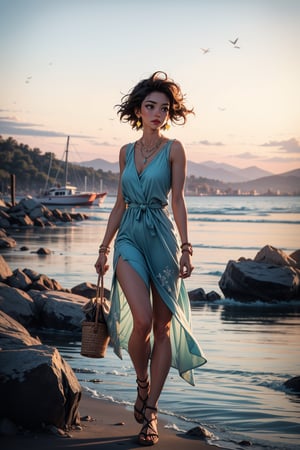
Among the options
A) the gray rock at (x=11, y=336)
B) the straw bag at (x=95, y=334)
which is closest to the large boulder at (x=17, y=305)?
the gray rock at (x=11, y=336)

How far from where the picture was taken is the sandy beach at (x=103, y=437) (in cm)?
437

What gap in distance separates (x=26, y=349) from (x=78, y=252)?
16.3 m

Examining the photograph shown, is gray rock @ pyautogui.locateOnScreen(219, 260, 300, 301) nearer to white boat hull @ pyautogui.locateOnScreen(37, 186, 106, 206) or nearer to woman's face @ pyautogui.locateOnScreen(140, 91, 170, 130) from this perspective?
woman's face @ pyautogui.locateOnScreen(140, 91, 170, 130)

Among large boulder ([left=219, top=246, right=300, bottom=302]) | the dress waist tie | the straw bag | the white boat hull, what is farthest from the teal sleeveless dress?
the white boat hull

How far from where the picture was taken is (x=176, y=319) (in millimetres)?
4926

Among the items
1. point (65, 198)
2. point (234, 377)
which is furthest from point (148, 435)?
point (65, 198)

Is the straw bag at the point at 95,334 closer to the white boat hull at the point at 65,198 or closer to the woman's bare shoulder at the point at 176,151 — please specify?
the woman's bare shoulder at the point at 176,151

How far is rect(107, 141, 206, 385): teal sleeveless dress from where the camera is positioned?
4832 millimetres

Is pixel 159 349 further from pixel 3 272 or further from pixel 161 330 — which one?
pixel 3 272

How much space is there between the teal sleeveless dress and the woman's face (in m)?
0.14

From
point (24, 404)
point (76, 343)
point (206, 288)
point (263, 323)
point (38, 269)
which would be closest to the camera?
point (24, 404)

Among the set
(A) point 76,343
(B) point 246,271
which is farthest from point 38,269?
(A) point 76,343

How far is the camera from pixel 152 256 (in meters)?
4.85

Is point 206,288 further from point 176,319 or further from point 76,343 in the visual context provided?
point 176,319
